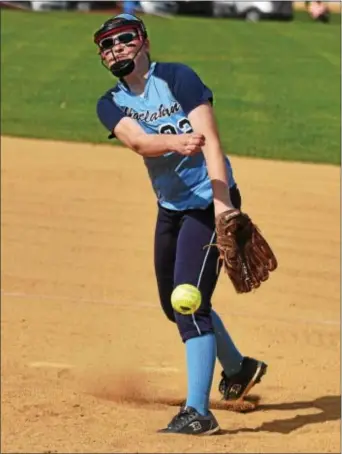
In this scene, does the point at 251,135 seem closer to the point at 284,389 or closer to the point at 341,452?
the point at 284,389

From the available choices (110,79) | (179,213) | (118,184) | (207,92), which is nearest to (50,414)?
(179,213)

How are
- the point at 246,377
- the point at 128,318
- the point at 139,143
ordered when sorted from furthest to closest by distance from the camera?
the point at 128,318 → the point at 246,377 → the point at 139,143

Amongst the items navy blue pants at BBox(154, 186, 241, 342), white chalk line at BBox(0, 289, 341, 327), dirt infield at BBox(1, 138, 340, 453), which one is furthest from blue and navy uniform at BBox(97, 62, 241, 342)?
white chalk line at BBox(0, 289, 341, 327)

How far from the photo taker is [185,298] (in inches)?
214

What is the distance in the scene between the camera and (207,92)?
17.5 ft

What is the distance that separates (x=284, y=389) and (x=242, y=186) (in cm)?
528

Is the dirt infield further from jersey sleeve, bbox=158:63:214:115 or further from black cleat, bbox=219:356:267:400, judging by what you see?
jersey sleeve, bbox=158:63:214:115

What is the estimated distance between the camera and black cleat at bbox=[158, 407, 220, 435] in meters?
5.52

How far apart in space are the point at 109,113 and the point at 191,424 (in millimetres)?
1657

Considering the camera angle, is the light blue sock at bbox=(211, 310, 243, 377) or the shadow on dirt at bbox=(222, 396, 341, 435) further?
the light blue sock at bbox=(211, 310, 243, 377)

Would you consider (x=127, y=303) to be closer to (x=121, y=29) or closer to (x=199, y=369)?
(x=199, y=369)

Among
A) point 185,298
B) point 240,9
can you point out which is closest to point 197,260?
point 185,298

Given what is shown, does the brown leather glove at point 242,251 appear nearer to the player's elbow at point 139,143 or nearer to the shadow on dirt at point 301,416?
the player's elbow at point 139,143

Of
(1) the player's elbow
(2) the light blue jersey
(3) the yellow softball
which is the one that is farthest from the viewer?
(3) the yellow softball
